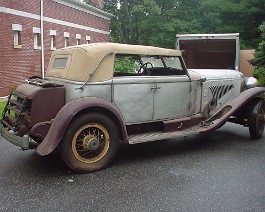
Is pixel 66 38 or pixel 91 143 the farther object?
pixel 66 38

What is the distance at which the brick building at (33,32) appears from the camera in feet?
52.0

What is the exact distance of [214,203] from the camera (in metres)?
3.83

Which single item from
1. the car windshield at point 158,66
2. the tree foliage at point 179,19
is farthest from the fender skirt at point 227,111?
the tree foliage at point 179,19

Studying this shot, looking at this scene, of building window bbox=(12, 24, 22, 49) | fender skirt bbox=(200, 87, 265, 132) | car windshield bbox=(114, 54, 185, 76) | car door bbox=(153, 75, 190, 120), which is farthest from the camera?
building window bbox=(12, 24, 22, 49)

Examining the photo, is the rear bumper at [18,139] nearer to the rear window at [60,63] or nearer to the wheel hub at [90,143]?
the wheel hub at [90,143]

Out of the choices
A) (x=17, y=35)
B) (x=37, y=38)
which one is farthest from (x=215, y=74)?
(x=37, y=38)

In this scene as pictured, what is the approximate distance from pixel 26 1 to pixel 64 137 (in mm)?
14526

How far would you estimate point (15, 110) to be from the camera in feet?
17.0

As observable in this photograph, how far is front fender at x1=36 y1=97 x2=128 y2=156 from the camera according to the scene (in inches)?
177

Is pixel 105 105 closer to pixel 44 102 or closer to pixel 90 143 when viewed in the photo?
pixel 90 143

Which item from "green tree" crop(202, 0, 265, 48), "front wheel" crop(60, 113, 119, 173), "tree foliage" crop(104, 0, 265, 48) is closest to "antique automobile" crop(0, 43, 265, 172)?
"front wheel" crop(60, 113, 119, 173)

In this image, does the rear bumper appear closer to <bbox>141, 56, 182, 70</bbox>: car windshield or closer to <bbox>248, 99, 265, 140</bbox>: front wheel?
<bbox>141, 56, 182, 70</bbox>: car windshield

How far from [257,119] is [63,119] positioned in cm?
395

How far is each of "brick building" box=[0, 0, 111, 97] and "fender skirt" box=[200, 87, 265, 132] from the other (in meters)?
11.9
